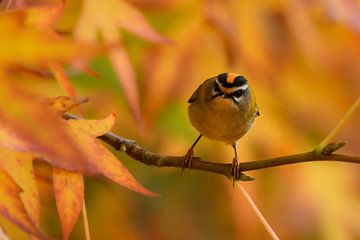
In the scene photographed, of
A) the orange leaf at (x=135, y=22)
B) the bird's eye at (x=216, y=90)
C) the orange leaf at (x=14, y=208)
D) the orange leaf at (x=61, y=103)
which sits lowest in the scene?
the orange leaf at (x=14, y=208)

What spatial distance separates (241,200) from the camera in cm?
174

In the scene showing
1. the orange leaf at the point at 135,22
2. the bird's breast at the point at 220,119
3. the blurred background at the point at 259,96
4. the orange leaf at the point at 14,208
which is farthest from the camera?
the blurred background at the point at 259,96

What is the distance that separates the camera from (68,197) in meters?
0.87

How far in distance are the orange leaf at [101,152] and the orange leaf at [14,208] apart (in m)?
0.16

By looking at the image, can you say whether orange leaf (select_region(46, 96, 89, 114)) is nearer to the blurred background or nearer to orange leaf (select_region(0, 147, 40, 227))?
orange leaf (select_region(0, 147, 40, 227))

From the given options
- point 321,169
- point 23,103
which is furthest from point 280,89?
point 23,103

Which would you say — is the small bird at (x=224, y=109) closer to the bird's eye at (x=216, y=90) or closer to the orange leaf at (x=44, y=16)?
the bird's eye at (x=216, y=90)

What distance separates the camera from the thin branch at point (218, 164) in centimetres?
84

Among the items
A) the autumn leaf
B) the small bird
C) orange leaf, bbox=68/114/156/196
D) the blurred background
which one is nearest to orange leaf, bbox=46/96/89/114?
orange leaf, bbox=68/114/156/196

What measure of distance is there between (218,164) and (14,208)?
0.33 m

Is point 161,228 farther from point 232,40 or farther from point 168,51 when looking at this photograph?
point 232,40

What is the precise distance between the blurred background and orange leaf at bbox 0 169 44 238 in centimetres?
82

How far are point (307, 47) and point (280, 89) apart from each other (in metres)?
0.12

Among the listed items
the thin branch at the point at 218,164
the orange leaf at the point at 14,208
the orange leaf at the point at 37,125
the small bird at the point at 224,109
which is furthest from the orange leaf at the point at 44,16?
the small bird at the point at 224,109
